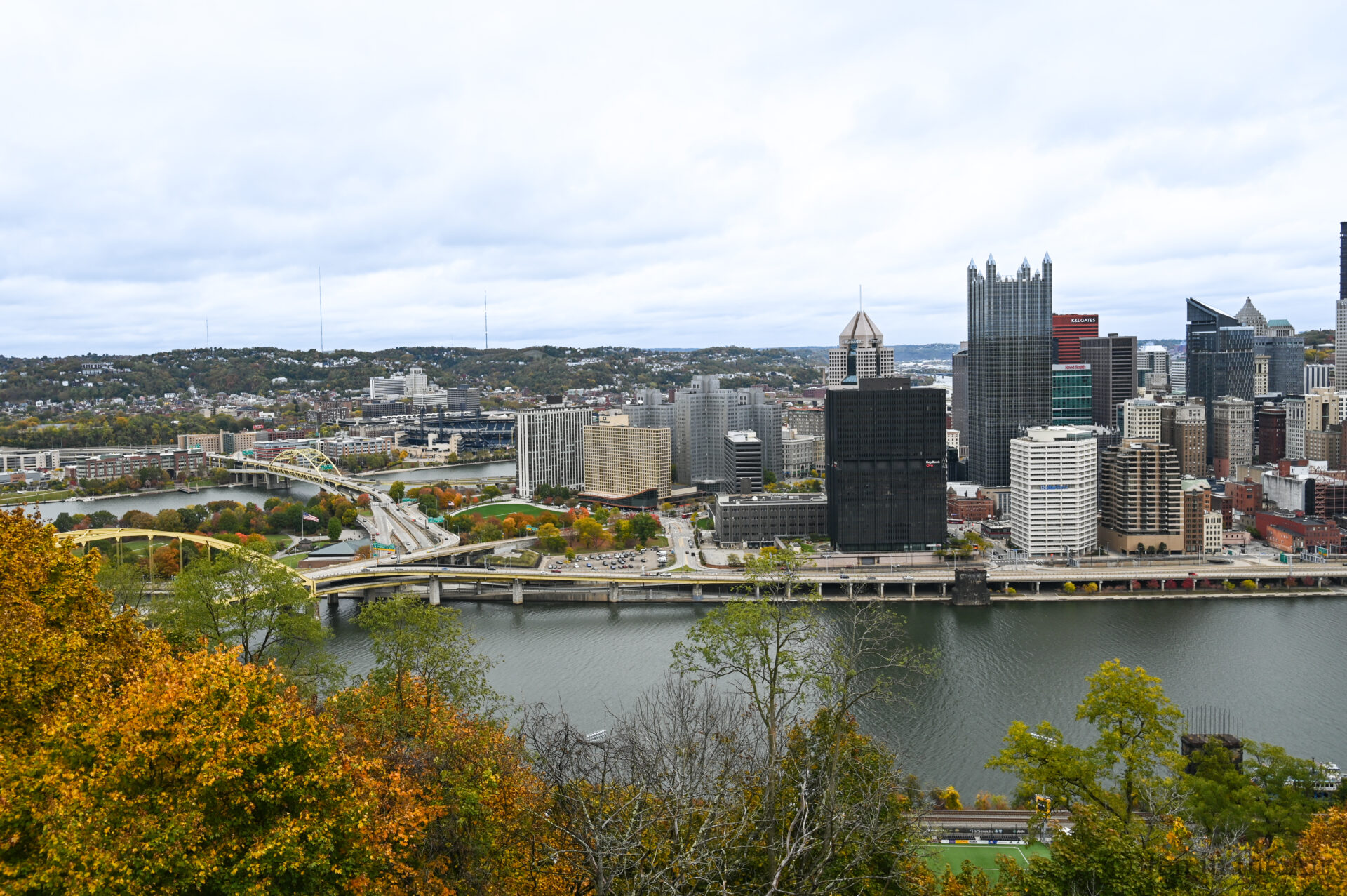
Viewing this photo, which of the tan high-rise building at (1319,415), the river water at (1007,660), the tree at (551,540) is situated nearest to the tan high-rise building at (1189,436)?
the tan high-rise building at (1319,415)

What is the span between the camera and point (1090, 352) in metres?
50.9

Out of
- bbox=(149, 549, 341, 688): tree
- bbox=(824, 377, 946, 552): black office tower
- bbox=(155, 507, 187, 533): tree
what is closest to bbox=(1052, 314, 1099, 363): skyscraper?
bbox=(824, 377, 946, 552): black office tower

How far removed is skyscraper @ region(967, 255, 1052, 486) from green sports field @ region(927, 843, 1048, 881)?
3073 centimetres

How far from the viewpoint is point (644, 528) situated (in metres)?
31.4

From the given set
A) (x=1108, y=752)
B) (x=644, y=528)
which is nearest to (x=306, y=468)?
(x=644, y=528)

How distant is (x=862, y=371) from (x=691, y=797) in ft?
204

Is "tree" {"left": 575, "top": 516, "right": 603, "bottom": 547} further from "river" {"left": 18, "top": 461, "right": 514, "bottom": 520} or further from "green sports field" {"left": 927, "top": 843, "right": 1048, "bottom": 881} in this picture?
"green sports field" {"left": 927, "top": 843, "right": 1048, "bottom": 881}

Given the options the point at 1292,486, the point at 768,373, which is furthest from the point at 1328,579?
the point at 768,373

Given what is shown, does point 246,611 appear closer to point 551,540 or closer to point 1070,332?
point 551,540

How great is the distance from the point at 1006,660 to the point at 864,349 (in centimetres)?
4925

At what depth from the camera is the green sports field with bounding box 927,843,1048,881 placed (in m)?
9.21

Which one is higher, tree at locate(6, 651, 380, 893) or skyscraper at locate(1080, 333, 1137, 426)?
skyscraper at locate(1080, 333, 1137, 426)

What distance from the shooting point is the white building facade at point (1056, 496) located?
2833cm

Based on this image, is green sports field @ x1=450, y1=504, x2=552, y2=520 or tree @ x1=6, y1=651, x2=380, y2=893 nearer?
tree @ x1=6, y1=651, x2=380, y2=893
